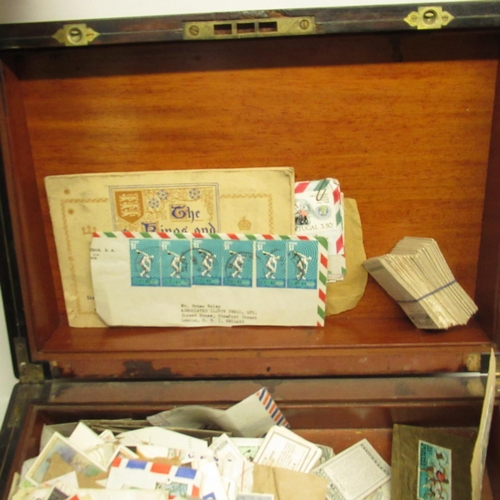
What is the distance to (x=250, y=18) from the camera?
0.84 metres

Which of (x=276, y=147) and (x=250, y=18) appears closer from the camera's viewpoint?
(x=250, y=18)

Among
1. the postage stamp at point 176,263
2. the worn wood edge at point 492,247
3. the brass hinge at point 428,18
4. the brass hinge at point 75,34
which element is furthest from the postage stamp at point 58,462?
the brass hinge at point 428,18

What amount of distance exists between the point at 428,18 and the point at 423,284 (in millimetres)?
509

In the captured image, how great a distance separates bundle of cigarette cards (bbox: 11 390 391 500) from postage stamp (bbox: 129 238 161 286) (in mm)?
301

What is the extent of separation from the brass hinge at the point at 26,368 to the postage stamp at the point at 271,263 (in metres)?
0.51

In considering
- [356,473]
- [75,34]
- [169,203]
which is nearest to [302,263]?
[169,203]

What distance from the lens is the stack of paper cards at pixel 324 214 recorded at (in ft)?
3.36

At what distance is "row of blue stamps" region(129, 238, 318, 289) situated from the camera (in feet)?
3.41

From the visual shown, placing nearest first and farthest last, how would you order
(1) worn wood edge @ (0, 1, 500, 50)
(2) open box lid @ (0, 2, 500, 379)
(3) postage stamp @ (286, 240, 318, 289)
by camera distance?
(1) worn wood edge @ (0, 1, 500, 50) < (2) open box lid @ (0, 2, 500, 379) < (3) postage stamp @ (286, 240, 318, 289)

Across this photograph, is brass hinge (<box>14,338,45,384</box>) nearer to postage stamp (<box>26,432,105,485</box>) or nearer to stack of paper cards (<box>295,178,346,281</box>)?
postage stamp (<box>26,432,105,485</box>)

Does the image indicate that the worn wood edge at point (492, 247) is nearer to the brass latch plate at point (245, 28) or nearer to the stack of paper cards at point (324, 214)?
the stack of paper cards at point (324, 214)

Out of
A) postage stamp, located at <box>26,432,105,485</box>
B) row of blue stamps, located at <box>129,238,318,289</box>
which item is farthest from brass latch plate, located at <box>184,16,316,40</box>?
postage stamp, located at <box>26,432,105,485</box>

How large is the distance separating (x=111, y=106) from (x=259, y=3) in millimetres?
350

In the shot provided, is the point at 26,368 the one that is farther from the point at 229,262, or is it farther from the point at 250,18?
the point at 250,18
